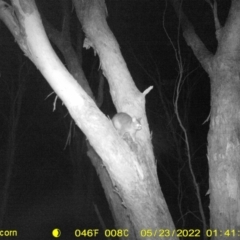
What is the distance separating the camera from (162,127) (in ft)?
39.2

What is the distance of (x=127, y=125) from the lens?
2641 mm

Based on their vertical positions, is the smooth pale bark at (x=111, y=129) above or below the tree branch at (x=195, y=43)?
below

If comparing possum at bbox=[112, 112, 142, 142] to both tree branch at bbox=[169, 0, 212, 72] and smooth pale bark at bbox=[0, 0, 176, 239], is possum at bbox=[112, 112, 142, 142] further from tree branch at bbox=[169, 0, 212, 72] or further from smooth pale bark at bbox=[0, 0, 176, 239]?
tree branch at bbox=[169, 0, 212, 72]

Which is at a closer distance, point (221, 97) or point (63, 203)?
point (221, 97)

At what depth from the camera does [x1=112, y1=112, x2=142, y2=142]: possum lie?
2.65m

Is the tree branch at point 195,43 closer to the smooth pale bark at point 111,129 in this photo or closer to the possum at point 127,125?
the smooth pale bark at point 111,129

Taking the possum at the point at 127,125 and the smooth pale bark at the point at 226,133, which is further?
the smooth pale bark at the point at 226,133

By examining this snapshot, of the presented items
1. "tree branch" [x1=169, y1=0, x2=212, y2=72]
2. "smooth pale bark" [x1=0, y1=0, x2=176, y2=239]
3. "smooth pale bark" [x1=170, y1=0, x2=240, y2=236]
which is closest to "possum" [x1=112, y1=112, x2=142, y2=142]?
"smooth pale bark" [x1=0, y1=0, x2=176, y2=239]

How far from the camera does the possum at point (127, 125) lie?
265 centimetres

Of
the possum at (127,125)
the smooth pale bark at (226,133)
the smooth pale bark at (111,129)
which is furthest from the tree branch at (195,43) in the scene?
the possum at (127,125)

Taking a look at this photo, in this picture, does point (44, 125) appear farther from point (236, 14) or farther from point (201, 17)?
point (236, 14)

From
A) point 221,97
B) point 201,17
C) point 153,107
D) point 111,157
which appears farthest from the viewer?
point 153,107

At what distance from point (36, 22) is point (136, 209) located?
5.83 ft

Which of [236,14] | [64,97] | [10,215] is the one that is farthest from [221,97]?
[10,215]
